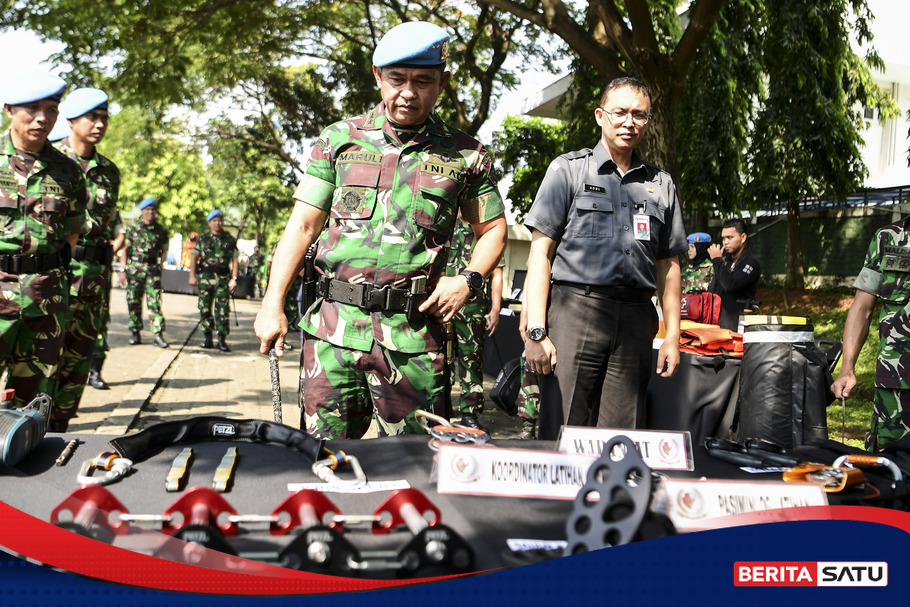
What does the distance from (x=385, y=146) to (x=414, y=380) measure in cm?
82

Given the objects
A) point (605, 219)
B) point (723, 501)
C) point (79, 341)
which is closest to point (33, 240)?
point (79, 341)

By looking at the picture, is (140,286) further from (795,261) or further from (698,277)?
(795,261)

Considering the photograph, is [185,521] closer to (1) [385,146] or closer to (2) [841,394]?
(1) [385,146]

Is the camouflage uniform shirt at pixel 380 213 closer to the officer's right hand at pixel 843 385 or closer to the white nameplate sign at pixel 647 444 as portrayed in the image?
the white nameplate sign at pixel 647 444

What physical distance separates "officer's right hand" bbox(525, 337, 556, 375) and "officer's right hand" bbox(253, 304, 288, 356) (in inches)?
48.9

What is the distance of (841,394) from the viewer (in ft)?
13.2

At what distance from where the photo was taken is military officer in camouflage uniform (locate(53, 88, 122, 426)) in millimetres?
5660

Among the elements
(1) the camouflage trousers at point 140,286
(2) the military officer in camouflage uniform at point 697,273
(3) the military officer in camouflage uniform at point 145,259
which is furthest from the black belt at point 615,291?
(3) the military officer in camouflage uniform at point 145,259

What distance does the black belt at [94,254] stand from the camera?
6.52 meters

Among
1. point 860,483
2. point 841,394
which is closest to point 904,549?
point 860,483

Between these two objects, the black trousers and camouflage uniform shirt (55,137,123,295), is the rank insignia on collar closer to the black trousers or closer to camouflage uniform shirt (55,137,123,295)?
the black trousers

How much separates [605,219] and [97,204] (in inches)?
186

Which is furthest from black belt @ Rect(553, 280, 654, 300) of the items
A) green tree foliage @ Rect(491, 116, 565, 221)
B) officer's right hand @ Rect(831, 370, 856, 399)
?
green tree foliage @ Rect(491, 116, 565, 221)

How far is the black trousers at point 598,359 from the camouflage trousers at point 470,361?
336cm
